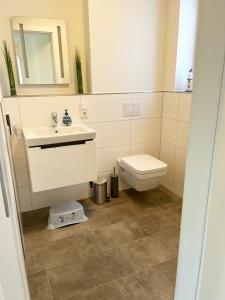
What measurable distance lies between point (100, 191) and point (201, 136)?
175 centimetres

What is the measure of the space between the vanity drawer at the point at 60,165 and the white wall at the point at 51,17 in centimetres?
74

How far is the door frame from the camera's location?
66 cm

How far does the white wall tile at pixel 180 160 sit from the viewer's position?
2.38 meters

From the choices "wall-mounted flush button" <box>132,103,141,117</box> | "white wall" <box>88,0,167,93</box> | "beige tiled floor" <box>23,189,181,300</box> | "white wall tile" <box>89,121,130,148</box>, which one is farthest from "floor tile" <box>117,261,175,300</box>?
"white wall" <box>88,0,167,93</box>

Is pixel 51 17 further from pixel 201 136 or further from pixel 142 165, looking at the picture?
pixel 201 136

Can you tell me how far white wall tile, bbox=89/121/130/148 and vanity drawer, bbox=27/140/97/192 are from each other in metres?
0.48

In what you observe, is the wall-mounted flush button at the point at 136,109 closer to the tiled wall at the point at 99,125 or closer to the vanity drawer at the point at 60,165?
the tiled wall at the point at 99,125

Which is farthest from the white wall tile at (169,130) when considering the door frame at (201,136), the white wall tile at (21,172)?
the door frame at (201,136)

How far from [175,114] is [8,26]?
5.91ft

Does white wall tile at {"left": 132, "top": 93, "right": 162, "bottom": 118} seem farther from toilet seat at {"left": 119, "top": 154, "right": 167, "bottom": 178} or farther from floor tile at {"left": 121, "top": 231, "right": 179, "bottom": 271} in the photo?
floor tile at {"left": 121, "top": 231, "right": 179, "bottom": 271}

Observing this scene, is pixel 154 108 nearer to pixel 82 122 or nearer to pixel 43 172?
pixel 82 122

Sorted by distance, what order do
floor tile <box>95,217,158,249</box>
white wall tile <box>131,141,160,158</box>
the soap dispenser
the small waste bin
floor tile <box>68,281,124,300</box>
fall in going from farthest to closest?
white wall tile <box>131,141,160,158</box>
the small waste bin
the soap dispenser
floor tile <box>95,217,158,249</box>
floor tile <box>68,281,124,300</box>

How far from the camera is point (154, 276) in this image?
1512 millimetres

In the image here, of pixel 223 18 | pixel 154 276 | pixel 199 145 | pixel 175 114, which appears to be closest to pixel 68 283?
pixel 154 276
